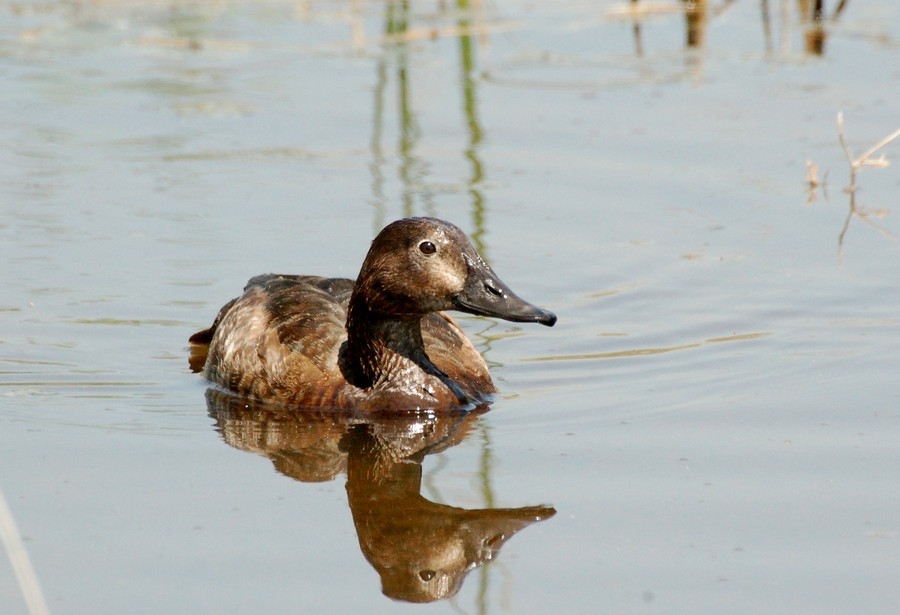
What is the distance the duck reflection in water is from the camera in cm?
571

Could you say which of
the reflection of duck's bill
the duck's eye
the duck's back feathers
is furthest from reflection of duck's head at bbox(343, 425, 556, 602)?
the duck's back feathers

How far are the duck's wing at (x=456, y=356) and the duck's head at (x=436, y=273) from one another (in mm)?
413

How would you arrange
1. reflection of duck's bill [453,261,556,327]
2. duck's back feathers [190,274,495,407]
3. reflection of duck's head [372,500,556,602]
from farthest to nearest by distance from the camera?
duck's back feathers [190,274,495,407] → reflection of duck's bill [453,261,556,327] → reflection of duck's head [372,500,556,602]

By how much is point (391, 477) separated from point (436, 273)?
1.21m

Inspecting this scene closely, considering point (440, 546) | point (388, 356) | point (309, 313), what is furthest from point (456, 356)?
point (440, 546)

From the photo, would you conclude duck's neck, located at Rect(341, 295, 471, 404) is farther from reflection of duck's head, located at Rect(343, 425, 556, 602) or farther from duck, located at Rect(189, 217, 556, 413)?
reflection of duck's head, located at Rect(343, 425, 556, 602)

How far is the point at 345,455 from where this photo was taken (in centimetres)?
722

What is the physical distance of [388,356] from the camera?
7.97 m

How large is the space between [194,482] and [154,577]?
110 cm

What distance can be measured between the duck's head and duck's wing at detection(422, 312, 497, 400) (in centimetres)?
41

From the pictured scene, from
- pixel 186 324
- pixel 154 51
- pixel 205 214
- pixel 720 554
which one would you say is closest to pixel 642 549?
pixel 720 554

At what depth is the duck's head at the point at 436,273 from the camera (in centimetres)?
760

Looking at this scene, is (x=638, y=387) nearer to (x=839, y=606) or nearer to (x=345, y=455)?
(x=345, y=455)

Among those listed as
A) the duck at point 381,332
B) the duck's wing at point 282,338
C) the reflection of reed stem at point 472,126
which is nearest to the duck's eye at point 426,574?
the duck at point 381,332
